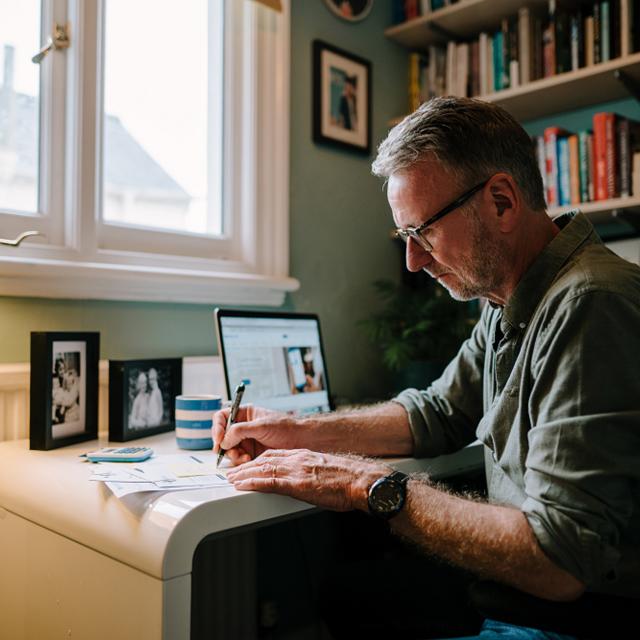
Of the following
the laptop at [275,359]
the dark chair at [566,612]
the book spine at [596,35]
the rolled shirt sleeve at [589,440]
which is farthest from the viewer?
the book spine at [596,35]

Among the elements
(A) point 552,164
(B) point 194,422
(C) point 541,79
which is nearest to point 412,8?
(C) point 541,79

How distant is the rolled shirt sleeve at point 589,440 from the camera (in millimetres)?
803

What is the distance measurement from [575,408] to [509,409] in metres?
0.18

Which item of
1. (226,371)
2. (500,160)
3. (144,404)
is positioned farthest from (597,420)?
(144,404)

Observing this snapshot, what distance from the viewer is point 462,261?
1.10 metres

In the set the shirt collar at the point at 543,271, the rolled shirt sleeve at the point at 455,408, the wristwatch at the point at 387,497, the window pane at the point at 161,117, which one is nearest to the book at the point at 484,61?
the window pane at the point at 161,117

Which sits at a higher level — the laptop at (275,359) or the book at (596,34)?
the book at (596,34)

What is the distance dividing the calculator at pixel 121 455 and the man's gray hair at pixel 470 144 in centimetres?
67

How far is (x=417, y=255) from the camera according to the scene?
118 centimetres

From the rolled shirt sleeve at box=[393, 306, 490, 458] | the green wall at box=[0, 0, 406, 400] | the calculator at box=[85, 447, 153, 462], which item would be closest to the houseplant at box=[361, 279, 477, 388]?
the green wall at box=[0, 0, 406, 400]

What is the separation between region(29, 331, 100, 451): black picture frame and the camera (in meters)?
1.24

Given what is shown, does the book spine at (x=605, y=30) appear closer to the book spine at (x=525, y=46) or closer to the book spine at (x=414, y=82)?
the book spine at (x=525, y=46)

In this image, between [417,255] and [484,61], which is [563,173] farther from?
[417,255]

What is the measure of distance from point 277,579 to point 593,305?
4.70 ft
